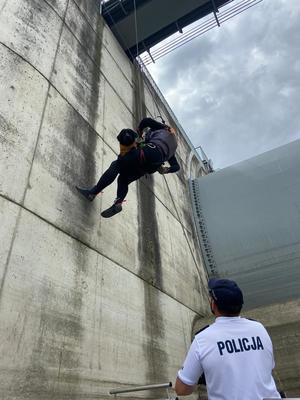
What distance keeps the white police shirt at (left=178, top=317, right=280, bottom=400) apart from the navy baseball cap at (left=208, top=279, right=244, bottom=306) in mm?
89

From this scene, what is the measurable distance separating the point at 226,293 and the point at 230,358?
34cm

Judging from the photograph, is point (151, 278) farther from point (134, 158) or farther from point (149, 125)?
point (149, 125)

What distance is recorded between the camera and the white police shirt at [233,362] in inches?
60.4

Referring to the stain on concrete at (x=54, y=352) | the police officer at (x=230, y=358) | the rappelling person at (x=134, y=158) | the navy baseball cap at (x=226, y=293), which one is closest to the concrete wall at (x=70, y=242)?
the stain on concrete at (x=54, y=352)

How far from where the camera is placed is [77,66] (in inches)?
210

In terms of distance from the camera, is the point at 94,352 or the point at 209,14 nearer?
the point at 94,352

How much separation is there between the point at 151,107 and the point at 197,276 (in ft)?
15.7

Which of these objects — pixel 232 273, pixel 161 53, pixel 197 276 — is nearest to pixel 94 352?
Answer: pixel 197 276

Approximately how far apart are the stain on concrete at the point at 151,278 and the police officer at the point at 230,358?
2.60 meters

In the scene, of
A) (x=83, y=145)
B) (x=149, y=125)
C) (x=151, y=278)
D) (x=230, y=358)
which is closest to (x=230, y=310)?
(x=230, y=358)

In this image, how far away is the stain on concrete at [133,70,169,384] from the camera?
165 inches

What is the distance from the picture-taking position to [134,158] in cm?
388

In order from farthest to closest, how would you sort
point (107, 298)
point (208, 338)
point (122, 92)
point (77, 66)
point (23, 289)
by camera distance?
point (122, 92)
point (77, 66)
point (107, 298)
point (23, 289)
point (208, 338)

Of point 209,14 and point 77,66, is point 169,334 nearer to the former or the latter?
point 77,66
